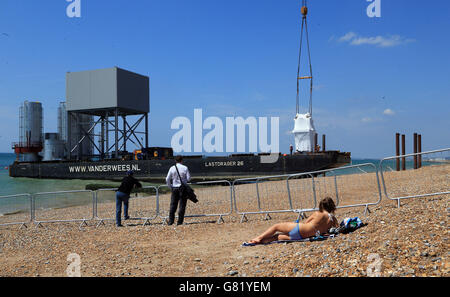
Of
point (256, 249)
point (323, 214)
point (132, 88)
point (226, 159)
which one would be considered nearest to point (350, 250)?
point (323, 214)

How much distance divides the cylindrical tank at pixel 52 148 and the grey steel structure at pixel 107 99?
13.6 ft

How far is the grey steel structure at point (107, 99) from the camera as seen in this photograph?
42.8 metres

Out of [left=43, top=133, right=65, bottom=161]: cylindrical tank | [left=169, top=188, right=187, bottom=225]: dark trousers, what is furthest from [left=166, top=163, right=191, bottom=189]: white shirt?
[left=43, top=133, right=65, bottom=161]: cylindrical tank

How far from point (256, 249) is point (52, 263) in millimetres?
3663

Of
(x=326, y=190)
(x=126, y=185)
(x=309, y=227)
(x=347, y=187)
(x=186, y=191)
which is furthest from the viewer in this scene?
(x=126, y=185)

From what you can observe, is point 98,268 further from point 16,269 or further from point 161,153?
point 161,153

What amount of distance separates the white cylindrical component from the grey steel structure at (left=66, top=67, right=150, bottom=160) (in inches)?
278

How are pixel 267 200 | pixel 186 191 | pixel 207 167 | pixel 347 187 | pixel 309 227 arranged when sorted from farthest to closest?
pixel 207 167 < pixel 267 200 < pixel 347 187 < pixel 186 191 < pixel 309 227

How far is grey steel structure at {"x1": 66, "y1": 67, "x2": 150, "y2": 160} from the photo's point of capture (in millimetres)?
42812

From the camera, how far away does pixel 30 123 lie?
51.2 meters

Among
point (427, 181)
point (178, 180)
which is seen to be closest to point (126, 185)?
point (178, 180)

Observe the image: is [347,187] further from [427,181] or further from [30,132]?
[30,132]

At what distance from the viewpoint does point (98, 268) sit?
227 inches

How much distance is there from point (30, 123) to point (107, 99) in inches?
631
